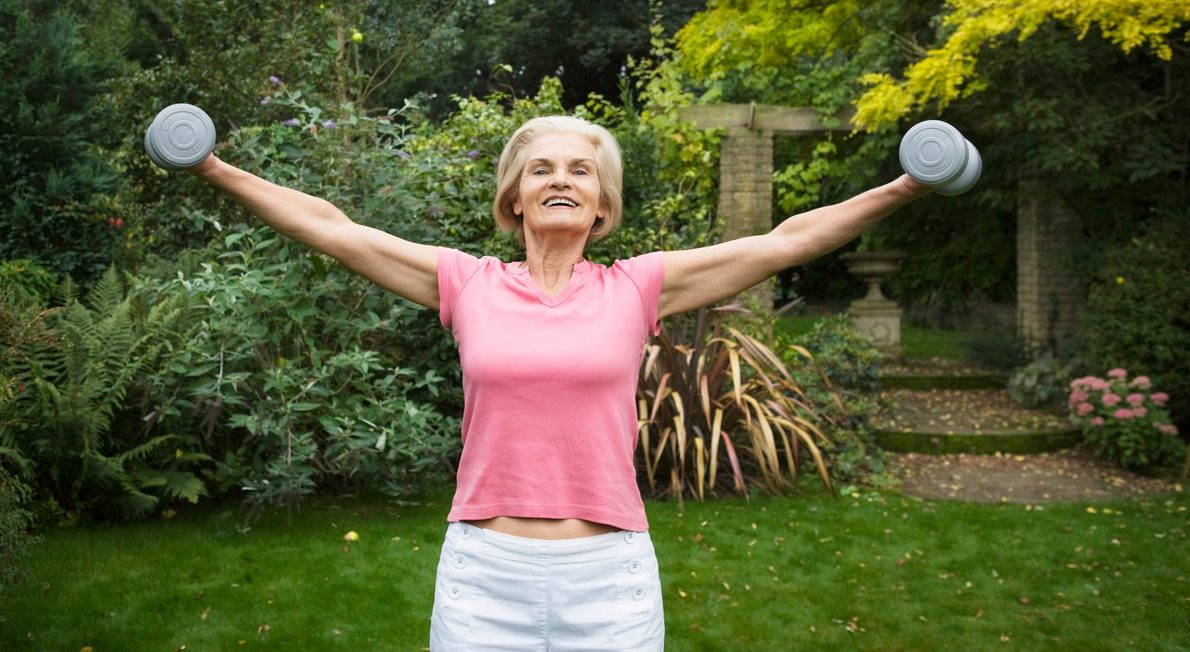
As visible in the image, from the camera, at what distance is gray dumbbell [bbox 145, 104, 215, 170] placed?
1661mm

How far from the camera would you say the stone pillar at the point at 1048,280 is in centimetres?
873

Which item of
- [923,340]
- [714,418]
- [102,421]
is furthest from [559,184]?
[923,340]

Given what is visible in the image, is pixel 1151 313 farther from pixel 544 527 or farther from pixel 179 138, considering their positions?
pixel 179 138

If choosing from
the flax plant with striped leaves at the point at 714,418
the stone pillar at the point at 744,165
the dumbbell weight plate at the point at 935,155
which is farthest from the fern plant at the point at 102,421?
the stone pillar at the point at 744,165

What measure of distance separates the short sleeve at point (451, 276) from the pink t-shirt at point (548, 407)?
0.18 ft

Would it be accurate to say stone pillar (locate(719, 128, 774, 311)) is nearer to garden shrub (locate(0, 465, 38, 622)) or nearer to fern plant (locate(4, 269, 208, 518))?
fern plant (locate(4, 269, 208, 518))

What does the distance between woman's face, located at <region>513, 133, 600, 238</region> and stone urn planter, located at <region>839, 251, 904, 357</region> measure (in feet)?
30.2

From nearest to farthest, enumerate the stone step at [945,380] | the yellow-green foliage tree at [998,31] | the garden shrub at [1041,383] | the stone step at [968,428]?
the yellow-green foliage tree at [998,31]
the stone step at [968,428]
the garden shrub at [1041,383]
the stone step at [945,380]

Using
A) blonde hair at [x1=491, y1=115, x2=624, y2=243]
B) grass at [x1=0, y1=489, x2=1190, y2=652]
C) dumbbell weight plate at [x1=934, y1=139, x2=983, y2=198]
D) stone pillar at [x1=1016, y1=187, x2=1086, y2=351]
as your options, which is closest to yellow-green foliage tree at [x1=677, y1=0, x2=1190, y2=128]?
stone pillar at [x1=1016, y1=187, x2=1086, y2=351]

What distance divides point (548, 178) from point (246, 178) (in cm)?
54

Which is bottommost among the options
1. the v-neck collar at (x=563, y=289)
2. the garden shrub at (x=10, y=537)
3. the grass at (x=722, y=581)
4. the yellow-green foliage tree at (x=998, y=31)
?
the grass at (x=722, y=581)

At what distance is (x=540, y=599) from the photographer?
166 centimetres

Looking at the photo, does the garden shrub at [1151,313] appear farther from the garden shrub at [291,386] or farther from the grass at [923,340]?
the garden shrub at [291,386]

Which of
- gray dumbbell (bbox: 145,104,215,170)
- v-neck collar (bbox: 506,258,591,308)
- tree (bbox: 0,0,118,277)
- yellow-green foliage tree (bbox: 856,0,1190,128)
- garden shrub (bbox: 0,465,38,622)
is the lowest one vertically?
garden shrub (bbox: 0,465,38,622)
